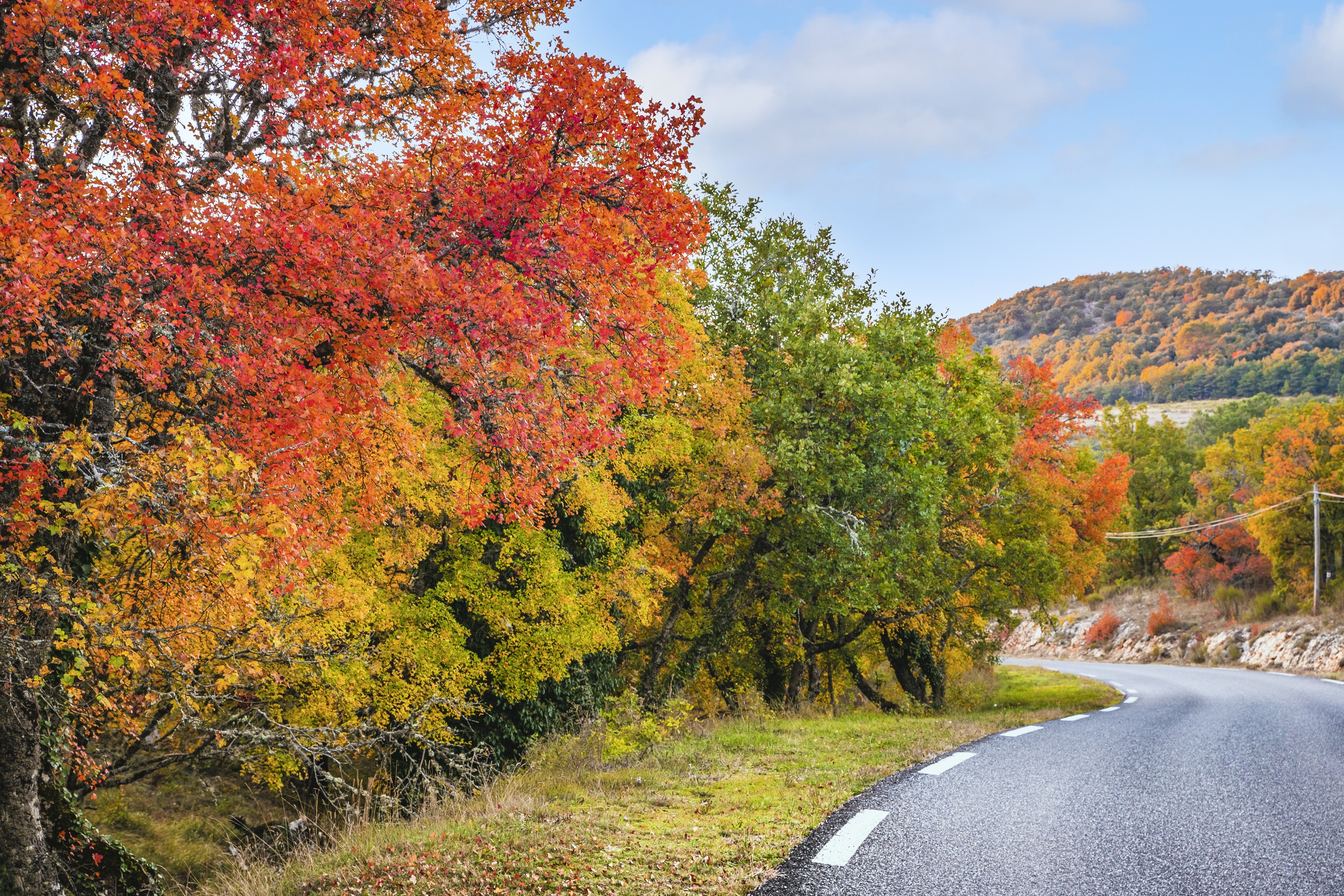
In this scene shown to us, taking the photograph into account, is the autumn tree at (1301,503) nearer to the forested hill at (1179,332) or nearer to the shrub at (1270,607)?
the shrub at (1270,607)

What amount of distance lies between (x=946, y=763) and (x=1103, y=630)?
45.8 metres

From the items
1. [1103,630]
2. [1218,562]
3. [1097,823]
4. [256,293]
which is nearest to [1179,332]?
[1218,562]

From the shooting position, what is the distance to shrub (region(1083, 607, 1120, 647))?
4691cm

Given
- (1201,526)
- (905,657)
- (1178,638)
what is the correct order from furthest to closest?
1. (1201,526)
2. (1178,638)
3. (905,657)

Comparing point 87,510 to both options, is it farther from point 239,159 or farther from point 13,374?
point 239,159

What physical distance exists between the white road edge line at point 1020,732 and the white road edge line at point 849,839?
5.18 m

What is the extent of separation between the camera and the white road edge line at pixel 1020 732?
396 inches

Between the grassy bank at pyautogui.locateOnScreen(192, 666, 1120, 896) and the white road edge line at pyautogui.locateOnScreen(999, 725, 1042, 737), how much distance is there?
557 mm

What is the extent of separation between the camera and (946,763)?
7797 mm

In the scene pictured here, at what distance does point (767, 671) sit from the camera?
21.9 meters

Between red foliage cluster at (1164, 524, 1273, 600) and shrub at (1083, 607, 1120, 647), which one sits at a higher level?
red foliage cluster at (1164, 524, 1273, 600)

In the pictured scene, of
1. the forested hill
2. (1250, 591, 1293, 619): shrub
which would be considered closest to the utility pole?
(1250, 591, 1293, 619): shrub

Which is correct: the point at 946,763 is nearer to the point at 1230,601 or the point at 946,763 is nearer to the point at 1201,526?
the point at 1230,601

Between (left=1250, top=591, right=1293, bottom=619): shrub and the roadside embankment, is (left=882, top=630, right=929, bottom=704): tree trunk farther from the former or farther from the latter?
(left=1250, top=591, right=1293, bottom=619): shrub
